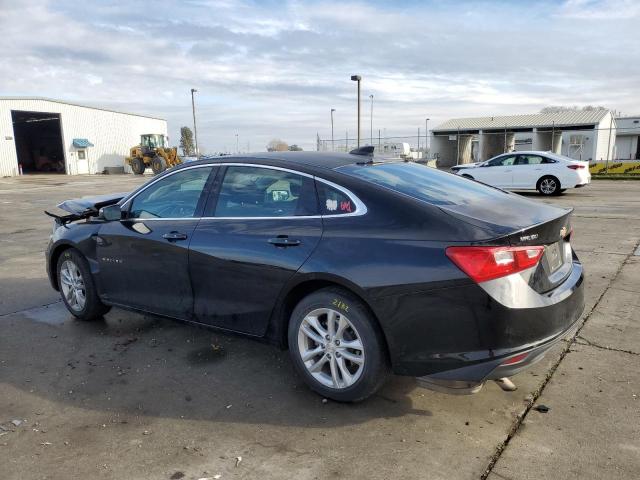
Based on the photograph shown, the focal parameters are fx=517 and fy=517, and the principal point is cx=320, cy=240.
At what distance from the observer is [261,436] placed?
301cm

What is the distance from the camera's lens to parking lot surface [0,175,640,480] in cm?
272

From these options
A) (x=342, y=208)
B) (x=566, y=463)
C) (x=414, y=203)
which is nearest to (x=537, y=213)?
(x=414, y=203)

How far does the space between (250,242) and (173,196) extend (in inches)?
43.6

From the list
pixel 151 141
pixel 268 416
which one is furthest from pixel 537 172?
pixel 151 141

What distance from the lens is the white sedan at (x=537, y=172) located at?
627 inches

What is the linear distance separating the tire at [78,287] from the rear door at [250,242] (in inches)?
59.9

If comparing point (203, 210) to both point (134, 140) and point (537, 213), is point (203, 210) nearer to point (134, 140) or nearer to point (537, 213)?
point (537, 213)

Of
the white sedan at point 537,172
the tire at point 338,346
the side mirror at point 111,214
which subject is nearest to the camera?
the tire at point 338,346

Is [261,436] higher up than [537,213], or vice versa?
[537,213]

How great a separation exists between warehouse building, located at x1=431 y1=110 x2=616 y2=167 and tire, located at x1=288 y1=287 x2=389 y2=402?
117 ft

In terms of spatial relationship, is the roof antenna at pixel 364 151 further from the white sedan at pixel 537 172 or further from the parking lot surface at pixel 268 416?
the white sedan at pixel 537 172

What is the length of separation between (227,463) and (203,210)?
1895 millimetres

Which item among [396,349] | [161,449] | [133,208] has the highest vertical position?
[133,208]

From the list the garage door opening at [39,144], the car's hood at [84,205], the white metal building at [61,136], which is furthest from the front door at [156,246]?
the garage door opening at [39,144]
